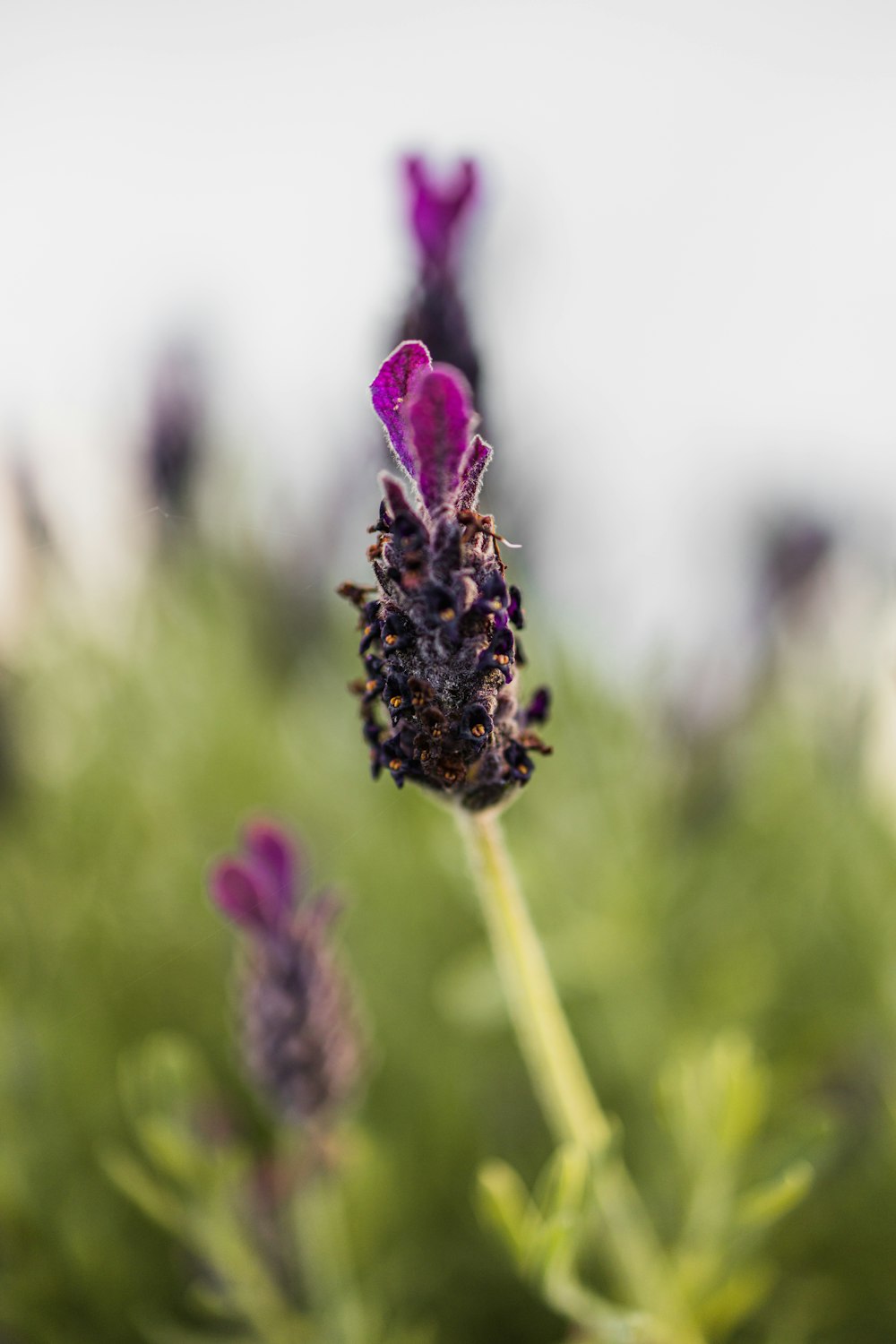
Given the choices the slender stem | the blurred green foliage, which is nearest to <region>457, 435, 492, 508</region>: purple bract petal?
the slender stem

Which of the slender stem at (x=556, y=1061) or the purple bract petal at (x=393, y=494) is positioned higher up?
the purple bract petal at (x=393, y=494)

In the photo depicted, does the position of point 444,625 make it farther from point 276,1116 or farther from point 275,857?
point 276,1116

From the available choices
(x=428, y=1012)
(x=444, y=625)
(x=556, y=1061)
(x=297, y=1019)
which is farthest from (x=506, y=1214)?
(x=428, y=1012)

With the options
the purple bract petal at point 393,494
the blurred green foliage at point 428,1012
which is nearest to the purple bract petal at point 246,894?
the blurred green foliage at point 428,1012

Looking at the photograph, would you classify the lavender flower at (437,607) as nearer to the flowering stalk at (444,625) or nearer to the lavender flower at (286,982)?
the flowering stalk at (444,625)

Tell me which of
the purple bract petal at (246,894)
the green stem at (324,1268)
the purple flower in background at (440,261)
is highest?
the purple flower in background at (440,261)

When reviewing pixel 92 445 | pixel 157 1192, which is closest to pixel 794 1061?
pixel 157 1192

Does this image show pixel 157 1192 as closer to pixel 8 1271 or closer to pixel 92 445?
pixel 8 1271
